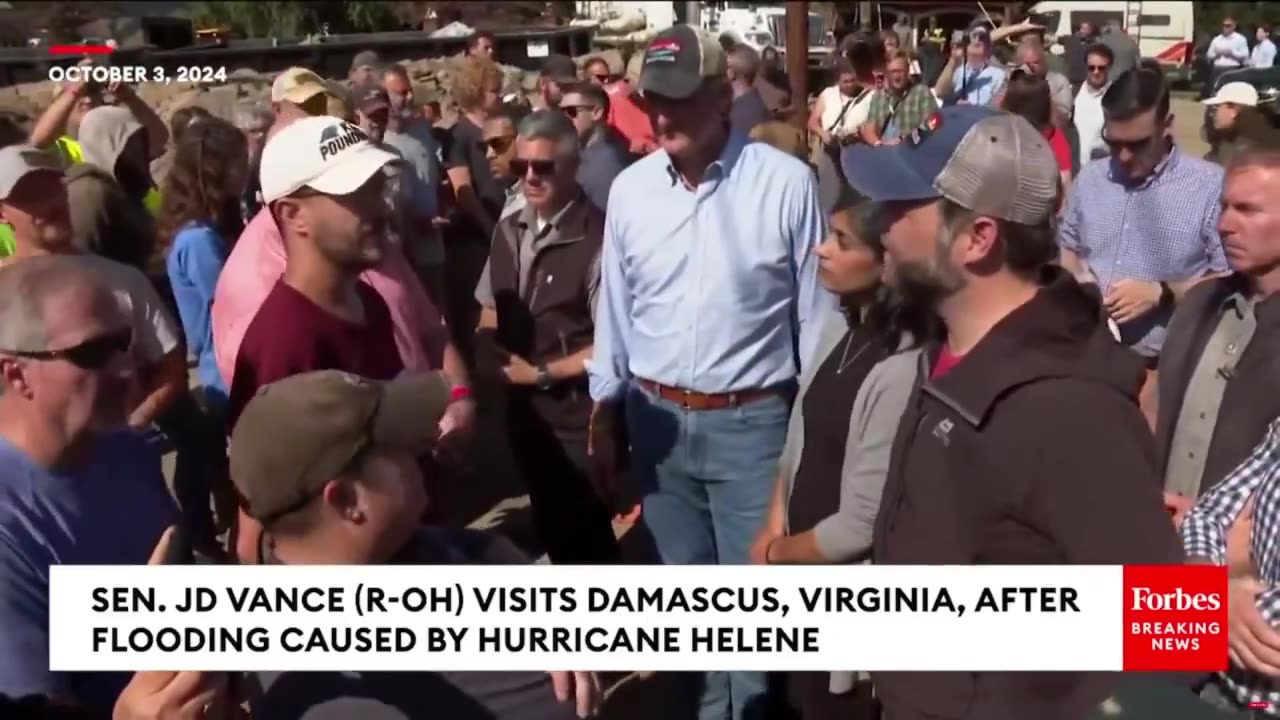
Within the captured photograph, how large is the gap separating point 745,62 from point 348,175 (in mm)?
5796

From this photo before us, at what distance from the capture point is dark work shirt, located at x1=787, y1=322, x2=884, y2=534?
2725 millimetres

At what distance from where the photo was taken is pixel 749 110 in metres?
7.37

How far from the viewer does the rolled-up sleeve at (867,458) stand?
8.11 ft

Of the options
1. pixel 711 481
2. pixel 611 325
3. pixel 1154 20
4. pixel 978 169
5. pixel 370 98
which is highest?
pixel 978 169

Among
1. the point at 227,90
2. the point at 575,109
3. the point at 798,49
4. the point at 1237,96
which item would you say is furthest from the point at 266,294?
the point at 227,90

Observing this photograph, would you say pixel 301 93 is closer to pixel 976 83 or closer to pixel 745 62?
pixel 745 62

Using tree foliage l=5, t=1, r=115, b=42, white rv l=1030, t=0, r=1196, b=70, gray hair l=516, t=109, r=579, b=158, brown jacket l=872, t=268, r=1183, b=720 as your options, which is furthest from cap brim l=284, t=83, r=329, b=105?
white rv l=1030, t=0, r=1196, b=70

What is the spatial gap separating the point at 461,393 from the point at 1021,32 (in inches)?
324

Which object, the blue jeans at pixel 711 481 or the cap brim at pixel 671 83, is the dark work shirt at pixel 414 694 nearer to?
the blue jeans at pixel 711 481

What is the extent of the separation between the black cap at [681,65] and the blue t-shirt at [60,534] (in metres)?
1.58

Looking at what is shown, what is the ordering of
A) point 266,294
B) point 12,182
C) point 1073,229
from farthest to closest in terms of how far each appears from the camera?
point 1073,229
point 12,182
point 266,294

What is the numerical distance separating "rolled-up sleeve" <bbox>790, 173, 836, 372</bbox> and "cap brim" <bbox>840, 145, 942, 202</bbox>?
987mm

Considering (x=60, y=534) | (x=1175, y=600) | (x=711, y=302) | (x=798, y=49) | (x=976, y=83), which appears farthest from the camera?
(x=976, y=83)

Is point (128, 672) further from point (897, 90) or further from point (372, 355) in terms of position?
point (897, 90)
